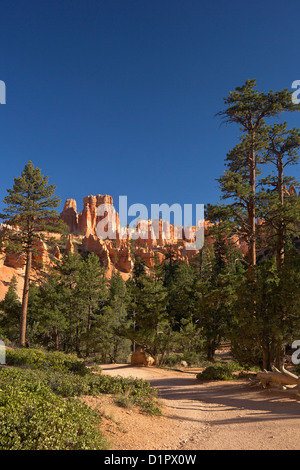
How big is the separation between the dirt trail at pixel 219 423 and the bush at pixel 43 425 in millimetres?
815

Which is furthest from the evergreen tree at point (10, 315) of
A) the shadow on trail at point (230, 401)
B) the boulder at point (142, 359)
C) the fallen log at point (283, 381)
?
the fallen log at point (283, 381)

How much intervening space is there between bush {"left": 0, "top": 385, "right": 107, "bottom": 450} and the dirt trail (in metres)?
0.81

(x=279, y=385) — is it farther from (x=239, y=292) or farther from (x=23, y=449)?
(x=23, y=449)

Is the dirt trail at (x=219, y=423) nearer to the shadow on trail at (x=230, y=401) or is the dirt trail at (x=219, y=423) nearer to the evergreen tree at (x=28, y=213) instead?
the shadow on trail at (x=230, y=401)

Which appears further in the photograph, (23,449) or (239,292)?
(239,292)

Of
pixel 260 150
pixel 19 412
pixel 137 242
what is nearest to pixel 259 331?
pixel 19 412

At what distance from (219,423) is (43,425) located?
15.8 ft

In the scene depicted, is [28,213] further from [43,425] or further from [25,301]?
[43,425]

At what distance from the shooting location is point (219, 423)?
750cm

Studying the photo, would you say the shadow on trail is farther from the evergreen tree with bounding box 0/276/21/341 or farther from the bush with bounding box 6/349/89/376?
the evergreen tree with bounding box 0/276/21/341

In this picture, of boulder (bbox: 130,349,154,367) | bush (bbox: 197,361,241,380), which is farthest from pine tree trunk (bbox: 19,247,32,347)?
bush (bbox: 197,361,241,380)

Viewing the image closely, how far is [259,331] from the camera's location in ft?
37.4

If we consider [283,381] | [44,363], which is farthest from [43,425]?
[283,381]

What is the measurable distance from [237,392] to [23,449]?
29.9 feet
